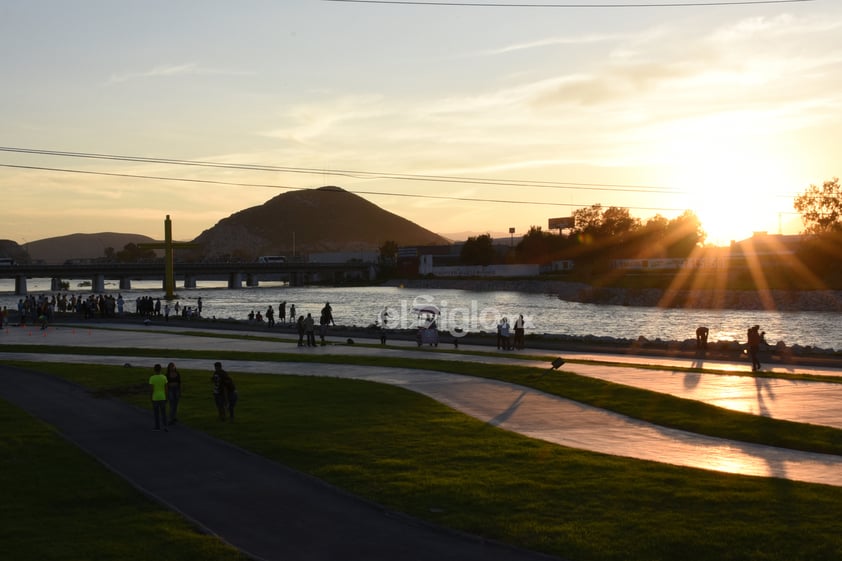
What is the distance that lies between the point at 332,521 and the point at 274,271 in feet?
602

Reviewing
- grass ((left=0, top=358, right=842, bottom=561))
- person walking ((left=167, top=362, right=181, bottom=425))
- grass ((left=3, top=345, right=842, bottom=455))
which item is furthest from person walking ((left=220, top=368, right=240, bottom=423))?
grass ((left=3, top=345, right=842, bottom=455))

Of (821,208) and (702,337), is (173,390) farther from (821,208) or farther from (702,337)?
(821,208)

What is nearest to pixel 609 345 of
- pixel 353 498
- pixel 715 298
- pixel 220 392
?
pixel 220 392

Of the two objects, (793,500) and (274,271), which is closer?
(793,500)

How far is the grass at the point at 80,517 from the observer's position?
38.3 ft

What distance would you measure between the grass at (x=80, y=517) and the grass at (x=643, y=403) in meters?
13.4

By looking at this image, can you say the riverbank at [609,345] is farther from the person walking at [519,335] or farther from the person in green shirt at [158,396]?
the person in green shirt at [158,396]

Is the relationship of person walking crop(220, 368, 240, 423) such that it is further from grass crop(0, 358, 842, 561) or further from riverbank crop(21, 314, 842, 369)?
riverbank crop(21, 314, 842, 369)

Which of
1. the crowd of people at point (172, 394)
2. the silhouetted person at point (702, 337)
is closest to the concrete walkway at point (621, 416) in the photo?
the silhouetted person at point (702, 337)

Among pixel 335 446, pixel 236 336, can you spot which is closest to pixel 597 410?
pixel 335 446

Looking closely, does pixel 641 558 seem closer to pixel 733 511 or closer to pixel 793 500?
pixel 733 511

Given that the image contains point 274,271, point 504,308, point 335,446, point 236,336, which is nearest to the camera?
point 335,446

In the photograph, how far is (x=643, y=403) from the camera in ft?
78.9

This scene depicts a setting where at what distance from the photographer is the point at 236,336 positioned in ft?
176
